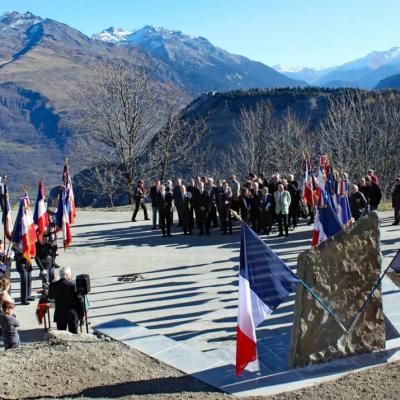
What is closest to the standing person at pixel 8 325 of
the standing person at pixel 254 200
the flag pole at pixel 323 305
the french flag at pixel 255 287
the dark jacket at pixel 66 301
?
the dark jacket at pixel 66 301

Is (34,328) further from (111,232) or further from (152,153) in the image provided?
(152,153)

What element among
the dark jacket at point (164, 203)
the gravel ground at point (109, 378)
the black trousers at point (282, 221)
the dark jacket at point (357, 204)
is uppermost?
the dark jacket at point (164, 203)

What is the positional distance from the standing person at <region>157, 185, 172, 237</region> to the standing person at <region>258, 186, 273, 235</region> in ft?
9.99

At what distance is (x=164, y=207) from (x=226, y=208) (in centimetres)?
201

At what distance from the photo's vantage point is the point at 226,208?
20859 mm

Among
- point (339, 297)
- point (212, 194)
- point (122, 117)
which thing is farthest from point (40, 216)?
point (122, 117)

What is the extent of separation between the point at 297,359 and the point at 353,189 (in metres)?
11.6

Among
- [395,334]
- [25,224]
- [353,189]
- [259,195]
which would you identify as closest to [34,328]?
[25,224]

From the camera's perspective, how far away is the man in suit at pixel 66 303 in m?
10.8

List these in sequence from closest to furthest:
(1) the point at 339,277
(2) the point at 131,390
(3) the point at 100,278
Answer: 1. (2) the point at 131,390
2. (1) the point at 339,277
3. (3) the point at 100,278

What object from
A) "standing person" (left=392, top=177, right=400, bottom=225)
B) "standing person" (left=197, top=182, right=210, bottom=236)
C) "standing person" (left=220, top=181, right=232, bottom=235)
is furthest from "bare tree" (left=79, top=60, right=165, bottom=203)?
"standing person" (left=392, top=177, right=400, bottom=225)

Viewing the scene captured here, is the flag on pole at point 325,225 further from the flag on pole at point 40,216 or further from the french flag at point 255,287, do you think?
the flag on pole at point 40,216

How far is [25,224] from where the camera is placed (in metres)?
14.0

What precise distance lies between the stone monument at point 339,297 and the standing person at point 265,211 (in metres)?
10.6
